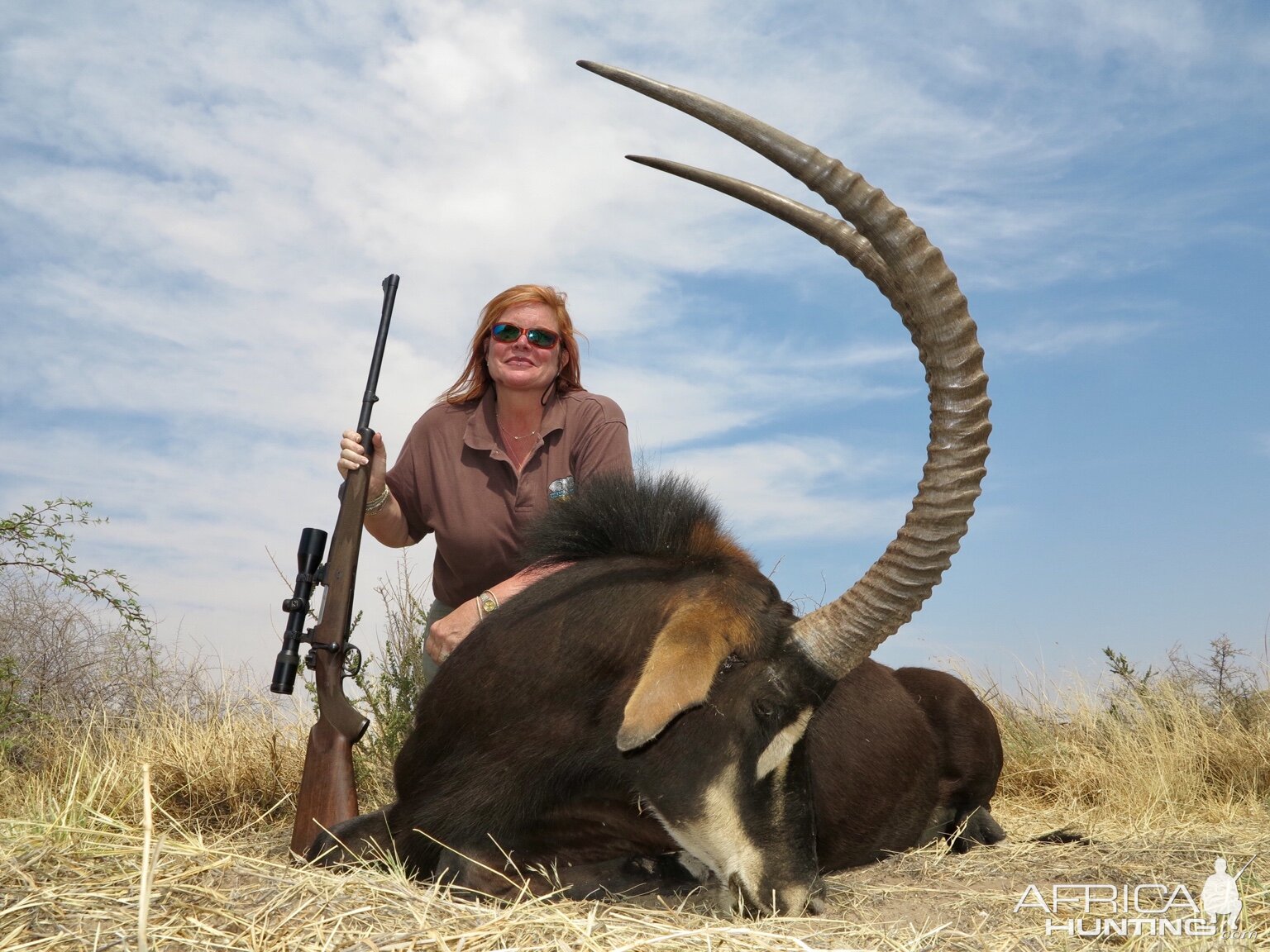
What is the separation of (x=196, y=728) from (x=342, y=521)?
2887 millimetres

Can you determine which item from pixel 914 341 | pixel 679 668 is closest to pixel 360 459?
pixel 679 668

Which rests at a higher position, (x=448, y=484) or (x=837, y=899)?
(x=448, y=484)

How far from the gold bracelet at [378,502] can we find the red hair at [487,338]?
29.1 inches

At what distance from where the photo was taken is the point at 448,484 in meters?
6.14

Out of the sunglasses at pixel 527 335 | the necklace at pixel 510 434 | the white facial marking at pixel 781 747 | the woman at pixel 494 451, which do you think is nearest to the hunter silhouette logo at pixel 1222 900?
the white facial marking at pixel 781 747

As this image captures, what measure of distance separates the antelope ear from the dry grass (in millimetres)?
567

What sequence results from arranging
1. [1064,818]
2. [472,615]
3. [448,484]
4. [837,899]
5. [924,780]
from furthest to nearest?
1. [1064,818]
2. [448,484]
3. [924,780]
4. [472,615]
5. [837,899]

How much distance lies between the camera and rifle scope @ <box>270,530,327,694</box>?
535cm

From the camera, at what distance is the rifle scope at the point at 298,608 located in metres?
5.35

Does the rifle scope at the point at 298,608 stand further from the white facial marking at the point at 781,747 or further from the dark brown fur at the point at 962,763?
the dark brown fur at the point at 962,763

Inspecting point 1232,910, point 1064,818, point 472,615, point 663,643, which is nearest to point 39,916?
point 663,643

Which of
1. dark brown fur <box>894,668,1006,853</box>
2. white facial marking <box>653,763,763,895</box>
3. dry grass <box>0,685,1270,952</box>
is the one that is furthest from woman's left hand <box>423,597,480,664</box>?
dark brown fur <box>894,668,1006,853</box>

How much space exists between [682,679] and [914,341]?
1.44 m

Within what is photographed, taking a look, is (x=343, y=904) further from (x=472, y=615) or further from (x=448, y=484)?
(x=448, y=484)
